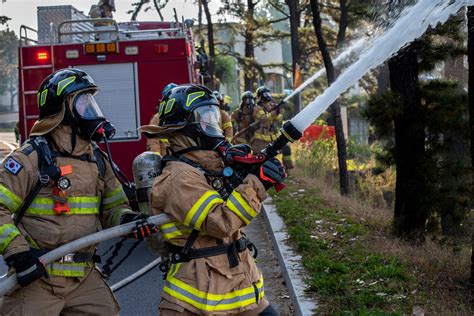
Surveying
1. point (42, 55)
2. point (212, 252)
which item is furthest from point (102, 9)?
point (212, 252)

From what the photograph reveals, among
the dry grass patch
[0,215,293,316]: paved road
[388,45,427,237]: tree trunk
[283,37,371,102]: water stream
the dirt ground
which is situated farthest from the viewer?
[283,37,371,102]: water stream

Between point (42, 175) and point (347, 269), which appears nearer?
point (42, 175)

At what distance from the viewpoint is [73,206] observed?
3.86m

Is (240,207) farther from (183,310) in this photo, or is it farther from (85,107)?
(85,107)

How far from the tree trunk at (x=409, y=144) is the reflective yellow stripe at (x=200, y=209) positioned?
413 centimetres

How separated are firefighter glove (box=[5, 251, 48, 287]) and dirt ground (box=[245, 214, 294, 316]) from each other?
2.83 m

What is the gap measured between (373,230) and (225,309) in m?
4.87

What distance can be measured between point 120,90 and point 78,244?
6059 millimetres

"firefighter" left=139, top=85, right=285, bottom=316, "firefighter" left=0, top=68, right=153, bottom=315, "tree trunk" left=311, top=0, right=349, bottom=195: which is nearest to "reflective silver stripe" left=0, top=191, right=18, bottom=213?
"firefighter" left=0, top=68, right=153, bottom=315

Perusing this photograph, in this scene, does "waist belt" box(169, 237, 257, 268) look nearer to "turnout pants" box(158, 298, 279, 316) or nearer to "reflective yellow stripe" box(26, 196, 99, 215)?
"turnout pants" box(158, 298, 279, 316)

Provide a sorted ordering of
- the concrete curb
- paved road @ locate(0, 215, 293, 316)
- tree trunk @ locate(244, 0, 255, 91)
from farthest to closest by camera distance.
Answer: tree trunk @ locate(244, 0, 255, 91) < paved road @ locate(0, 215, 293, 316) < the concrete curb

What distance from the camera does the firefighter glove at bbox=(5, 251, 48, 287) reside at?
3.50 m

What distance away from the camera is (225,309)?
11.4 ft

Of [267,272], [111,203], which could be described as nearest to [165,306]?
[111,203]
